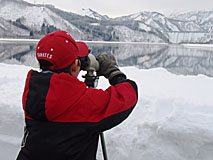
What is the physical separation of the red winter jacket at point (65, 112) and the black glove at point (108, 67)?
17 cm

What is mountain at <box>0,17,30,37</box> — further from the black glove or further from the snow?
the black glove

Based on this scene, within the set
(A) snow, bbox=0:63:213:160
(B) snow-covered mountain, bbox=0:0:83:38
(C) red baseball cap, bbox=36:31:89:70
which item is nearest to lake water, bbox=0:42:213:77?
(A) snow, bbox=0:63:213:160

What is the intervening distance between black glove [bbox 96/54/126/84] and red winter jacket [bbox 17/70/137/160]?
170 mm

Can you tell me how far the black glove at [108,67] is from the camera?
1.29 metres

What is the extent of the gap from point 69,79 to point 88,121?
24 centimetres

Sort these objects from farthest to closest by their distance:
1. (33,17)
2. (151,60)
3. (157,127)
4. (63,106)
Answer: (33,17)
(151,60)
(157,127)
(63,106)

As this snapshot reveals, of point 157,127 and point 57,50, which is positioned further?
point 157,127

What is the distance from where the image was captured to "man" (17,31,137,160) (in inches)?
39.0

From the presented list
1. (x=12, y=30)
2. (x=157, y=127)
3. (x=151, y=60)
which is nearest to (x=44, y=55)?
(x=157, y=127)

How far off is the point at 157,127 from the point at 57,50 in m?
1.61

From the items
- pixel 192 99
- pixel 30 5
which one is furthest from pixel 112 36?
pixel 192 99

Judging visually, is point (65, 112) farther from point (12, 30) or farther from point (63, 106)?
point (12, 30)

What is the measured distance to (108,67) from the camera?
1353 millimetres

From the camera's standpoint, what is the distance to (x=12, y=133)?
9.61ft
